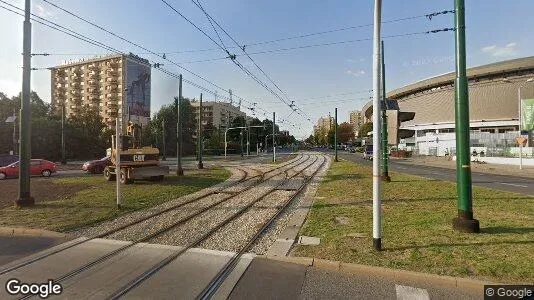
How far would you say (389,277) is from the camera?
5438 mm

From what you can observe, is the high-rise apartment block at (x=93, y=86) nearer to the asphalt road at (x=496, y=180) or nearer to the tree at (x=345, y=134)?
the asphalt road at (x=496, y=180)

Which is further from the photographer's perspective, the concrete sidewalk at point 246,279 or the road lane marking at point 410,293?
the concrete sidewalk at point 246,279

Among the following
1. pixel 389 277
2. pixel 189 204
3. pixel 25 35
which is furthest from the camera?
pixel 189 204

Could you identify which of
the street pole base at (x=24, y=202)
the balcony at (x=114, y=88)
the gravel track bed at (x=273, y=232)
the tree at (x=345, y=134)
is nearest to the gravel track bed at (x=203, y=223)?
the gravel track bed at (x=273, y=232)

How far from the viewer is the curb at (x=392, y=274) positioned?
16.4 feet

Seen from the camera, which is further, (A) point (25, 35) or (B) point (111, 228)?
(A) point (25, 35)

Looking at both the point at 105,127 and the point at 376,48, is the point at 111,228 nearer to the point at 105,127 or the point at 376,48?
the point at 376,48

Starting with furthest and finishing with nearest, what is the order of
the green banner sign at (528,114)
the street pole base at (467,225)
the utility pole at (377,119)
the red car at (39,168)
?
the green banner sign at (528,114) < the red car at (39,168) < the street pole base at (467,225) < the utility pole at (377,119)

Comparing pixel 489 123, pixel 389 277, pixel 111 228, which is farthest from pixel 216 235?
pixel 489 123

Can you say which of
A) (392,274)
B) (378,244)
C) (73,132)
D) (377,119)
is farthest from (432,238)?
(73,132)

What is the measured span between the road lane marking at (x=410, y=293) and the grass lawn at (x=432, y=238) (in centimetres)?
54

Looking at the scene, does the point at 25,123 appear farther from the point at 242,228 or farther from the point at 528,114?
the point at 528,114

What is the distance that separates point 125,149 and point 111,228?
11.2m

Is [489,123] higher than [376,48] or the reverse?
higher
